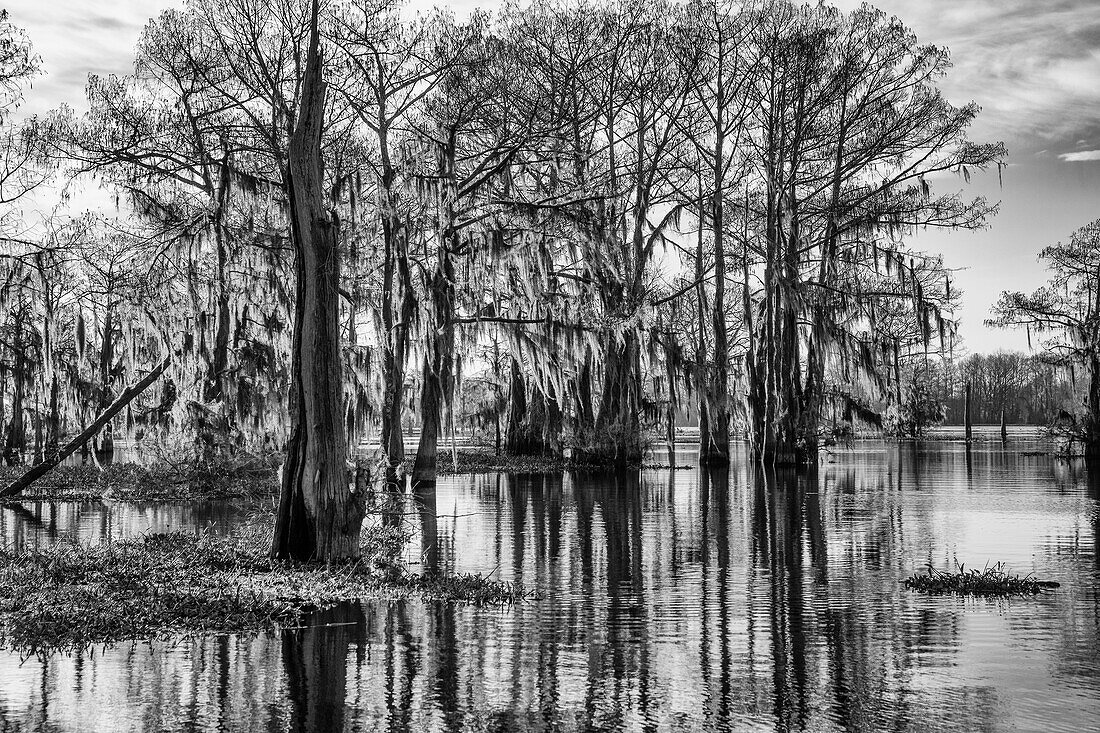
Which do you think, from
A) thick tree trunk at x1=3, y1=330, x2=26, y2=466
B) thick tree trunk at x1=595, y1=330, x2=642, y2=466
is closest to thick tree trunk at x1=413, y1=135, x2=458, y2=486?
thick tree trunk at x1=595, y1=330, x2=642, y2=466

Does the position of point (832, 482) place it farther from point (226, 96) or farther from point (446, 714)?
point (446, 714)

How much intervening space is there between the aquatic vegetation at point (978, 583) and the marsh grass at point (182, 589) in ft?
15.0

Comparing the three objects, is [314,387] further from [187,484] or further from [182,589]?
[187,484]

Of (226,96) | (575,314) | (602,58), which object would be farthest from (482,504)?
(602,58)

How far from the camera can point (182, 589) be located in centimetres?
1035

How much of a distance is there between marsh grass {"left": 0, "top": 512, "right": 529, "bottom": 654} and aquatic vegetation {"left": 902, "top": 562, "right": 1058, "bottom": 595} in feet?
15.0

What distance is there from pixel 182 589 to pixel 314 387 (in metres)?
3.01

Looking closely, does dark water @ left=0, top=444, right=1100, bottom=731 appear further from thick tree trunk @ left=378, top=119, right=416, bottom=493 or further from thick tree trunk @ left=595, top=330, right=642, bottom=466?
thick tree trunk @ left=595, top=330, right=642, bottom=466

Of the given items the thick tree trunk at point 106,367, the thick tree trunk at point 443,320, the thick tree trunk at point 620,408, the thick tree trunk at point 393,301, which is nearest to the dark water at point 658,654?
the thick tree trunk at point 393,301

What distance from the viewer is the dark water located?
6734 millimetres

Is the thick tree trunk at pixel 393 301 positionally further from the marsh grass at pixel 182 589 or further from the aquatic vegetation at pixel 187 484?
the marsh grass at pixel 182 589

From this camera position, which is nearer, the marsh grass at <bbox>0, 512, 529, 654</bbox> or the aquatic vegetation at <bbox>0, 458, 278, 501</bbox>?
the marsh grass at <bbox>0, 512, 529, 654</bbox>

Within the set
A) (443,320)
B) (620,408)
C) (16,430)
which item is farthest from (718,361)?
(16,430)

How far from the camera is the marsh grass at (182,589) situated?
8969 millimetres
